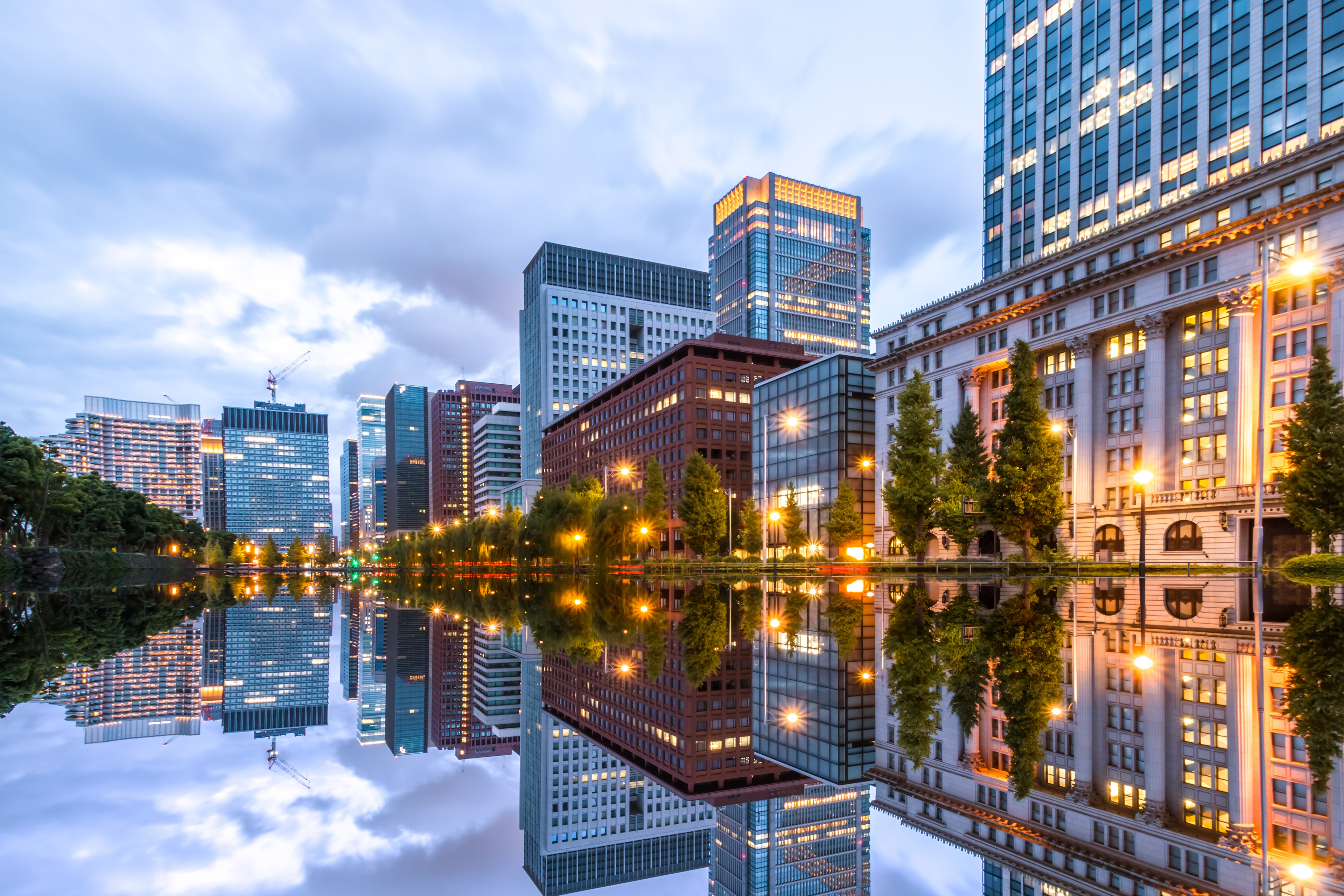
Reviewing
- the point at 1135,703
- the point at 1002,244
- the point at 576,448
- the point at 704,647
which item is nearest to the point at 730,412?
the point at 1002,244

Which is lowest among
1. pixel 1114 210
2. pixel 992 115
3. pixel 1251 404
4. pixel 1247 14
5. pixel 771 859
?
pixel 771 859

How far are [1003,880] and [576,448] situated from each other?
150 m

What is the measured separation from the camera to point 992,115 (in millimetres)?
100000

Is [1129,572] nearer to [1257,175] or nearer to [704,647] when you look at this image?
[1257,175]

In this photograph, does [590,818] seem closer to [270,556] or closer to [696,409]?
[696,409]

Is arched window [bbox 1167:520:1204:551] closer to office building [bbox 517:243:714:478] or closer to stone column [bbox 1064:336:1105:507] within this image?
stone column [bbox 1064:336:1105:507]

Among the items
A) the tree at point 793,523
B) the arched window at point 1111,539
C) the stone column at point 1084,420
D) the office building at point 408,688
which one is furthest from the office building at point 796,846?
the tree at point 793,523

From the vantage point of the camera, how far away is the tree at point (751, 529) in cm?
7850

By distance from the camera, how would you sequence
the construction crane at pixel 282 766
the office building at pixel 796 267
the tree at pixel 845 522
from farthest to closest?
the office building at pixel 796 267 → the tree at pixel 845 522 → the construction crane at pixel 282 766

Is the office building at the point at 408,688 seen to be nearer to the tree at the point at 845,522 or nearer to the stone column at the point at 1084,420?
the tree at the point at 845,522

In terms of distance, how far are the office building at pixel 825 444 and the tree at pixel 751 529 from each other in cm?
221

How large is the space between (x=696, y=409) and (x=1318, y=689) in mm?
96652

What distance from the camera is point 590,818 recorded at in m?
19.6

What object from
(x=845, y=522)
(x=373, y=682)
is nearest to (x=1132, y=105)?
(x=845, y=522)
